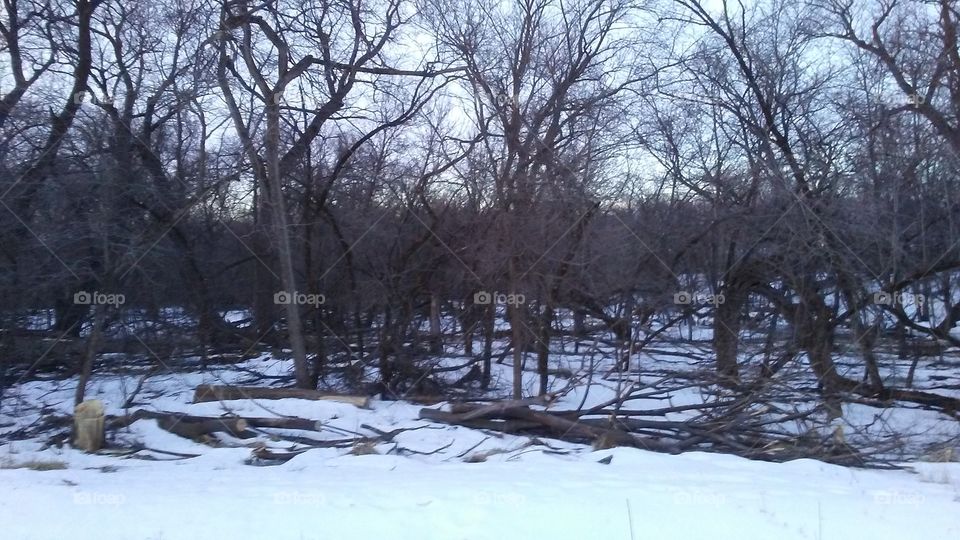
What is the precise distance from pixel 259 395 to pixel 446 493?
319 inches

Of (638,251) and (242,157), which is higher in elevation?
(242,157)

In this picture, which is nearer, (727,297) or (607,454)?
(607,454)

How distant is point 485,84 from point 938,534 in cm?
1174

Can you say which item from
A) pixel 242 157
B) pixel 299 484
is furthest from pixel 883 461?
pixel 242 157

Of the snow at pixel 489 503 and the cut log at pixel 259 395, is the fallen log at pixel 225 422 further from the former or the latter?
the snow at pixel 489 503

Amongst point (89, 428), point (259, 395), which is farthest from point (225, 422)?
point (259, 395)

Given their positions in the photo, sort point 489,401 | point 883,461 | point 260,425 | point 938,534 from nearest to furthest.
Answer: point 938,534
point 883,461
point 260,425
point 489,401

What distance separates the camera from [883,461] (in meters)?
9.71

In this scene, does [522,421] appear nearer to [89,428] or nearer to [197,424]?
[197,424]

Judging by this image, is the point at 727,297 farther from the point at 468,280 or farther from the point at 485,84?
the point at 485,84

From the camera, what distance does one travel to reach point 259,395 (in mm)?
14359

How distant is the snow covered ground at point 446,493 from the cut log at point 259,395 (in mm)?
2067

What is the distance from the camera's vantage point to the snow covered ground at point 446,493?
19.9 feet

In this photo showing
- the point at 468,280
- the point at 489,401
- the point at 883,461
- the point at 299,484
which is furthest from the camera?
the point at 468,280
